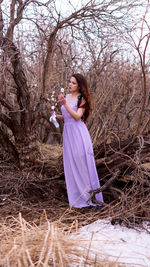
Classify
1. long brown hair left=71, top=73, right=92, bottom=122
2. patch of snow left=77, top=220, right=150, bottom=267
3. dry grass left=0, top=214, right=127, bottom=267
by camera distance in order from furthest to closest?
long brown hair left=71, top=73, right=92, bottom=122 < patch of snow left=77, top=220, right=150, bottom=267 < dry grass left=0, top=214, right=127, bottom=267

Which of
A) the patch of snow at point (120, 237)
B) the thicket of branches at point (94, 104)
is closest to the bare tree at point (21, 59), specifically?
the thicket of branches at point (94, 104)

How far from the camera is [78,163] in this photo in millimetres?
3799

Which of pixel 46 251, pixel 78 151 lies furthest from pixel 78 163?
pixel 46 251

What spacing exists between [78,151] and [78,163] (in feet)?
0.47

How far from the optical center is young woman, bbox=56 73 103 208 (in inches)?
147

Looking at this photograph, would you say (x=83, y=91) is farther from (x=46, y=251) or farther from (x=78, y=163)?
(x=46, y=251)

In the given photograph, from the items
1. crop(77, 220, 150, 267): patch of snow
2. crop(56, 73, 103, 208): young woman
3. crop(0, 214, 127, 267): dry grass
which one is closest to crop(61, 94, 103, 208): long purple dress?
crop(56, 73, 103, 208): young woman

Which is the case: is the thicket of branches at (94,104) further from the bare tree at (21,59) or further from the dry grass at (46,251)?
the dry grass at (46,251)

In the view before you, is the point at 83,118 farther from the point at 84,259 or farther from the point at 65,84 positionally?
the point at 65,84

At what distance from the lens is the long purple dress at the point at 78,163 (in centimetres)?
377

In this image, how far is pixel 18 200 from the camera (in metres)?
4.05

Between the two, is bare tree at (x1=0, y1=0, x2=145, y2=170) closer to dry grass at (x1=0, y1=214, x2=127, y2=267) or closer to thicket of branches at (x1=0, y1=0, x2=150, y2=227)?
thicket of branches at (x1=0, y1=0, x2=150, y2=227)

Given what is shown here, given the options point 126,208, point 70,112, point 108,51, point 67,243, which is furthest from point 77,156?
point 108,51

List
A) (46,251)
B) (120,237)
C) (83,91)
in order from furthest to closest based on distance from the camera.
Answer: (83,91) < (120,237) < (46,251)
